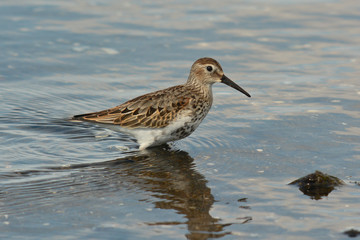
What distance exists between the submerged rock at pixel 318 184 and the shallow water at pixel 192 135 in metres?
0.14

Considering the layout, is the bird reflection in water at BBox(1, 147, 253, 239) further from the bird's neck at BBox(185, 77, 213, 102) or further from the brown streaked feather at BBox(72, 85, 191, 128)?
the bird's neck at BBox(185, 77, 213, 102)

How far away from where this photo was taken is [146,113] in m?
11.0

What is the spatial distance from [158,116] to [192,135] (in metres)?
0.97

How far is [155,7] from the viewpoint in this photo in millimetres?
18734

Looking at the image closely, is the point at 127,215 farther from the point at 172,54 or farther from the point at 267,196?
the point at 172,54

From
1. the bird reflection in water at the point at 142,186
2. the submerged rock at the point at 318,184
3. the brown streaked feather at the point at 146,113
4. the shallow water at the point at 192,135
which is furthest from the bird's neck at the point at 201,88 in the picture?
the submerged rock at the point at 318,184

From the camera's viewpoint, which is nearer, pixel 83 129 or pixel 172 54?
pixel 83 129

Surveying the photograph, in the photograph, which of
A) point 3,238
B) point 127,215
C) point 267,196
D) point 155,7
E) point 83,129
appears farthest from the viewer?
point 155,7

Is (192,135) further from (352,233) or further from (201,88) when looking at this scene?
(352,233)

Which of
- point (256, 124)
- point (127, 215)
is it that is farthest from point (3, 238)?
point (256, 124)

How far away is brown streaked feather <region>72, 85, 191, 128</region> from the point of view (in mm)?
10930

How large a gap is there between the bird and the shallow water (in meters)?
0.30

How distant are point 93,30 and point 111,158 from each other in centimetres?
735

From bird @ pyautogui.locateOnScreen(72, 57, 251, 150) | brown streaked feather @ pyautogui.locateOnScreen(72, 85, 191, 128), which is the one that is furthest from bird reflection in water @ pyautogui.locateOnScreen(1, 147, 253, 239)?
brown streaked feather @ pyautogui.locateOnScreen(72, 85, 191, 128)
